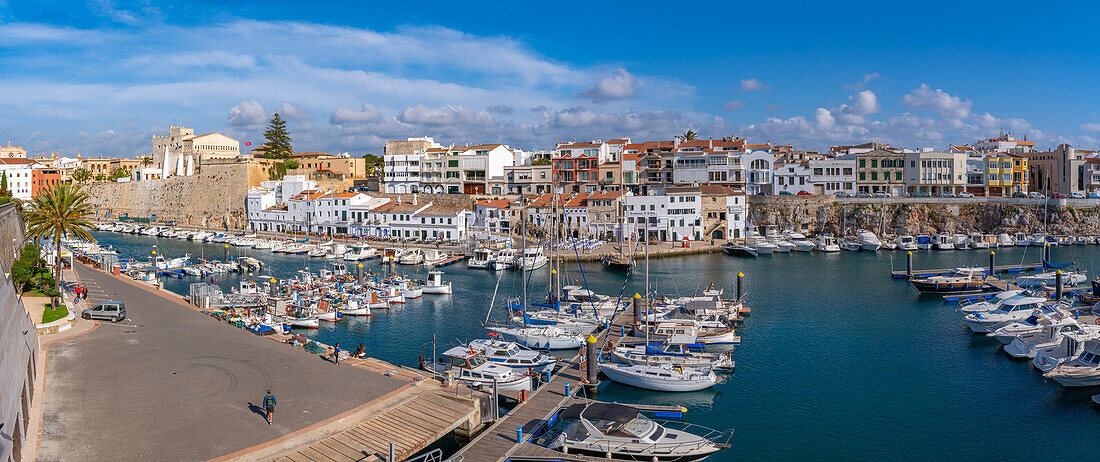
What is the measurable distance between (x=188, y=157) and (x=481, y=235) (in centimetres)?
6647

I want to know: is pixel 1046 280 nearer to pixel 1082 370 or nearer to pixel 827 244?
pixel 1082 370

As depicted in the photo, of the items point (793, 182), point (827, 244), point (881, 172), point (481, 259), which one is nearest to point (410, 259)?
point (481, 259)

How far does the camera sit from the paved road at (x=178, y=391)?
1708 centimetres

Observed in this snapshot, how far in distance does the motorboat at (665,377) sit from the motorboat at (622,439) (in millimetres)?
5110

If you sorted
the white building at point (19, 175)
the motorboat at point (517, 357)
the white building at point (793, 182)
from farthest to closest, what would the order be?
the white building at point (19, 175) → the white building at point (793, 182) → the motorboat at point (517, 357)

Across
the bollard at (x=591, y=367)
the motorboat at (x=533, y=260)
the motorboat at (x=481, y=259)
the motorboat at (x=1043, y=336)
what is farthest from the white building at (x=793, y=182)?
the bollard at (x=591, y=367)

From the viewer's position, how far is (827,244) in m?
66.6

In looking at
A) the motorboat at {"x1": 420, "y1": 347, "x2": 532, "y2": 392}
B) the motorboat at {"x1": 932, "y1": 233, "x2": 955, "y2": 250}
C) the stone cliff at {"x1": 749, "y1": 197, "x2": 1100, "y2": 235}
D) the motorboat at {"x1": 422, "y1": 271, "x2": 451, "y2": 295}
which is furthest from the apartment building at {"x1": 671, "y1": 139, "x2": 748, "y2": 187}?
the motorboat at {"x1": 420, "y1": 347, "x2": 532, "y2": 392}

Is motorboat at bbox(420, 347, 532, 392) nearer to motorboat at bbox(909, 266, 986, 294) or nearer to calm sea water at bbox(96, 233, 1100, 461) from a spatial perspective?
calm sea water at bbox(96, 233, 1100, 461)

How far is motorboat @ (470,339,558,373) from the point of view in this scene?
87.6 feet

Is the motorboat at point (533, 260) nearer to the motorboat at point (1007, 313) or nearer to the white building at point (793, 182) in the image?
the motorboat at point (1007, 313)

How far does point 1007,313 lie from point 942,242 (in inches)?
1483

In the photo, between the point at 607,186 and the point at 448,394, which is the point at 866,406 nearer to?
the point at 448,394

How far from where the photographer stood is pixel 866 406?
949 inches
